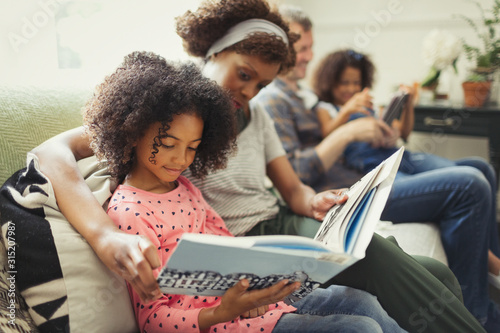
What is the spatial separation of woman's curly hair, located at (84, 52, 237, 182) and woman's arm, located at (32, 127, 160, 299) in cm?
6

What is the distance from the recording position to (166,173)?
33.6 inches

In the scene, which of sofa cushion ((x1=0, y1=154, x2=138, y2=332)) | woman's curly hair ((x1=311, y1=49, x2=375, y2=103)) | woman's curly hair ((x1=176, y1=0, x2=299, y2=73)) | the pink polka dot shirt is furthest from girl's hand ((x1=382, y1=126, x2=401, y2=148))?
sofa cushion ((x1=0, y1=154, x2=138, y2=332))

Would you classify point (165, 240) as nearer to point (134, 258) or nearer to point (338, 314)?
point (134, 258)

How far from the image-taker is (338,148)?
159cm

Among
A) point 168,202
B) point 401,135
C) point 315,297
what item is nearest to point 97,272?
point 168,202

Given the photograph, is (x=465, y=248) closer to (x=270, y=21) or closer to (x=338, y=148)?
(x=338, y=148)

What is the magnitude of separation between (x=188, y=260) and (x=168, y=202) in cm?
31

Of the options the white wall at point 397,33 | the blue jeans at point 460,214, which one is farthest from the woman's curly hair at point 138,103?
the white wall at point 397,33

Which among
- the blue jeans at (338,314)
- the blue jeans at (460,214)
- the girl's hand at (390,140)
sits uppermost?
the girl's hand at (390,140)

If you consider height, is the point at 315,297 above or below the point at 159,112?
below

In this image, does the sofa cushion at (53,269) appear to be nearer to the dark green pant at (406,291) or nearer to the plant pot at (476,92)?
the dark green pant at (406,291)

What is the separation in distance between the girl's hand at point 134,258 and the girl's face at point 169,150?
0.18 m

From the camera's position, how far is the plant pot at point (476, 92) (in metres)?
2.38

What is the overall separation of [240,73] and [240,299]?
636 mm
